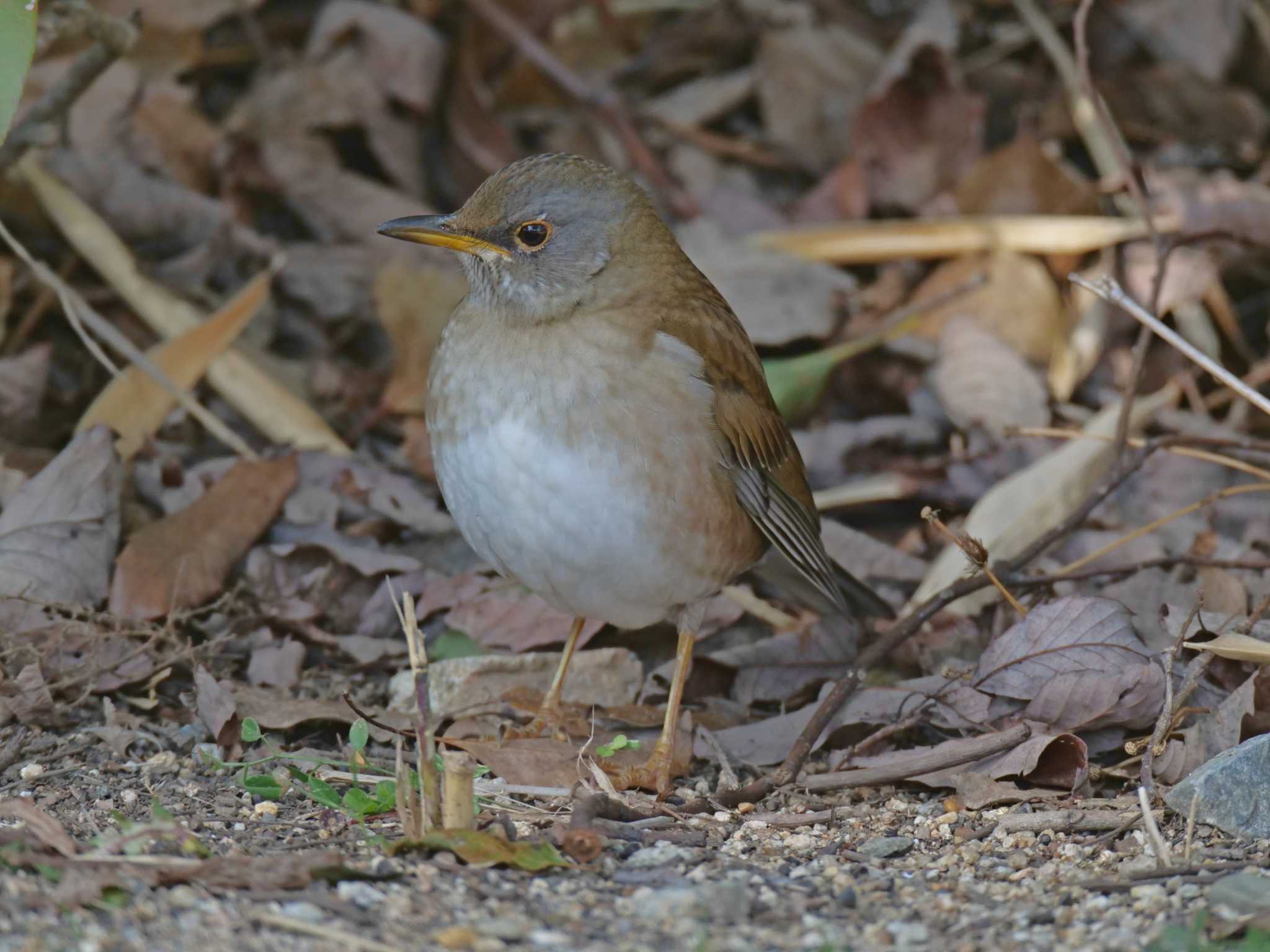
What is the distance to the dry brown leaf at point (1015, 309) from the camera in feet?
22.0

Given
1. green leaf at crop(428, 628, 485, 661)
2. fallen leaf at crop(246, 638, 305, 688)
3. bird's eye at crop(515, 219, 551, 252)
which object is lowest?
green leaf at crop(428, 628, 485, 661)

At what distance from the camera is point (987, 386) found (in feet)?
20.8

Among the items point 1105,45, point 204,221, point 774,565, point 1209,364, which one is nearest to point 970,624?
point 774,565

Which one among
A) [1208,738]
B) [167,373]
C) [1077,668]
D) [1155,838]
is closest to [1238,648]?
[1208,738]

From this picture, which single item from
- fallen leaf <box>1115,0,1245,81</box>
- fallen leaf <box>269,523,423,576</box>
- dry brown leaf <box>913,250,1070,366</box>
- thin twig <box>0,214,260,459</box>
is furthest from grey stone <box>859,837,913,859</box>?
fallen leaf <box>1115,0,1245,81</box>

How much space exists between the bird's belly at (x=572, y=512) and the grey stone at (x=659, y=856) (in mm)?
896

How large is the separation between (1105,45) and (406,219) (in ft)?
15.1

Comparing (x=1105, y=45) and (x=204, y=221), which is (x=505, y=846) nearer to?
(x=204, y=221)

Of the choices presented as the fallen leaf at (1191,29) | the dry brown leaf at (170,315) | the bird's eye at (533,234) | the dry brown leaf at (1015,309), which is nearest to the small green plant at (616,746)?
the bird's eye at (533,234)

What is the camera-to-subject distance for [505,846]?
342 centimetres

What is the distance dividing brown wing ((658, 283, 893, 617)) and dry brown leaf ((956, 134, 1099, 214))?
8.28ft

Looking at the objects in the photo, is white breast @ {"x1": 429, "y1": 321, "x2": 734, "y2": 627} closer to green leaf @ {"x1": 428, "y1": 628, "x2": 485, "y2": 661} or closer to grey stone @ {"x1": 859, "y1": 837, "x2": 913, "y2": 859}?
green leaf @ {"x1": 428, "y1": 628, "x2": 485, "y2": 661}

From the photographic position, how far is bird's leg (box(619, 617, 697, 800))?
14.1ft

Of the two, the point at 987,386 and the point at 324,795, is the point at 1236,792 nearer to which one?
the point at 324,795
